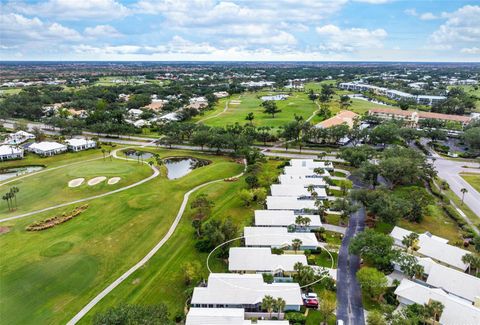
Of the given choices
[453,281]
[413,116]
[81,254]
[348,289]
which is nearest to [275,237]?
[348,289]

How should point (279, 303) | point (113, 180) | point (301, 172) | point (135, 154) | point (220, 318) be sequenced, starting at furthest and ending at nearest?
point (135, 154) < point (301, 172) < point (113, 180) < point (279, 303) < point (220, 318)

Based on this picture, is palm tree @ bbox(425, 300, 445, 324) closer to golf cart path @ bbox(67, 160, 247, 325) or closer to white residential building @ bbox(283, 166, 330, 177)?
golf cart path @ bbox(67, 160, 247, 325)

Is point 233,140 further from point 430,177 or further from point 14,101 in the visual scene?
point 14,101

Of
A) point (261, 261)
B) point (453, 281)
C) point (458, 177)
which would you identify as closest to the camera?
point (453, 281)

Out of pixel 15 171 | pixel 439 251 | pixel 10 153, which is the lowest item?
pixel 15 171

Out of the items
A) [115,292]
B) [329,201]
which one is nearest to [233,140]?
[329,201]

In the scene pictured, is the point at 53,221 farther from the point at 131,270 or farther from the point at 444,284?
the point at 444,284
